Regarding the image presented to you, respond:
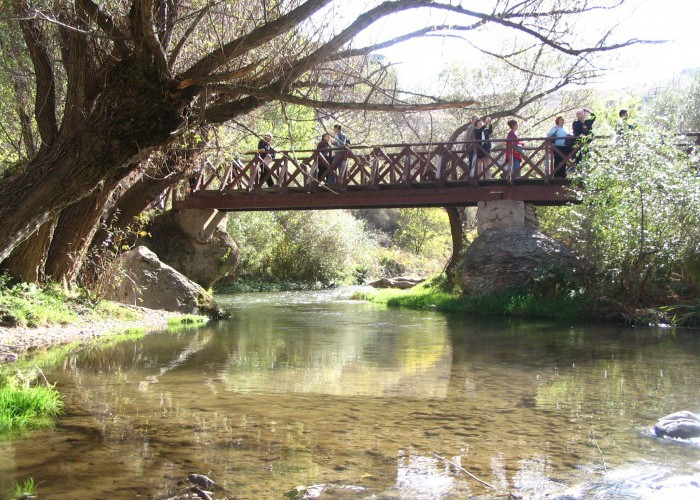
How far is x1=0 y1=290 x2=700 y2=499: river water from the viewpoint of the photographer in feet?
11.9

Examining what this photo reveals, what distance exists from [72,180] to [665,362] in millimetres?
6651

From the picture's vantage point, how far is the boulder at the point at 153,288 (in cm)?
1292

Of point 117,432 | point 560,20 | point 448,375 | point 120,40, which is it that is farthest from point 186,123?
point 448,375

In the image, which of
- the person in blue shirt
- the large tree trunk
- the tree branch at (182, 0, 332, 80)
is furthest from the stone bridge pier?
the large tree trunk

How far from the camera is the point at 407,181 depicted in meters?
17.9

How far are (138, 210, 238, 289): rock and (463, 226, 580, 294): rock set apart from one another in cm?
773

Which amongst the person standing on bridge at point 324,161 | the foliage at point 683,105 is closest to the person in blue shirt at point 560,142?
the person standing on bridge at point 324,161

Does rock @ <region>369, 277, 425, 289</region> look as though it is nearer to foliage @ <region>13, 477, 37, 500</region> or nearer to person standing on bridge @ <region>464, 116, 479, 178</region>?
person standing on bridge @ <region>464, 116, 479, 178</region>

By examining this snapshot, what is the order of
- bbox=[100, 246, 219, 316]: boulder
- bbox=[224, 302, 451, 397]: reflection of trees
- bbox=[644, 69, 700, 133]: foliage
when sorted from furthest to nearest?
bbox=[644, 69, 700, 133]: foliage → bbox=[100, 246, 219, 316]: boulder → bbox=[224, 302, 451, 397]: reflection of trees

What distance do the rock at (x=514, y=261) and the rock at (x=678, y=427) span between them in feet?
33.5

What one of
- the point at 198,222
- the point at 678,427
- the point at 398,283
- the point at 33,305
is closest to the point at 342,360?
the point at 678,427

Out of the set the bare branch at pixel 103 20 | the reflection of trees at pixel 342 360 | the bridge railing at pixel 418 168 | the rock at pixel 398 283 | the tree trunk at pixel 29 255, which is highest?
the bridge railing at pixel 418 168

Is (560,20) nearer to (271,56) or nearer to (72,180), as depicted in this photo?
(271,56)

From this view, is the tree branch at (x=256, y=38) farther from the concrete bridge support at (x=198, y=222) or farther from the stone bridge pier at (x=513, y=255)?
the concrete bridge support at (x=198, y=222)
